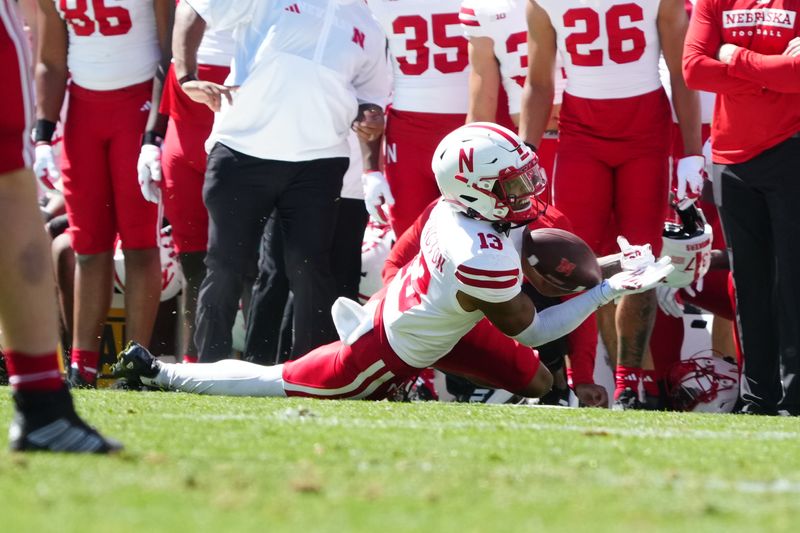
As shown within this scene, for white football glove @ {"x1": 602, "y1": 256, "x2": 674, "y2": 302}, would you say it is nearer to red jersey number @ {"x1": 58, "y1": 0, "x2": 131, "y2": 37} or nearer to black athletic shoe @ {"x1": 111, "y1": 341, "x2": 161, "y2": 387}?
black athletic shoe @ {"x1": 111, "y1": 341, "x2": 161, "y2": 387}

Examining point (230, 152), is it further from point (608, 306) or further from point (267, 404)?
point (608, 306)

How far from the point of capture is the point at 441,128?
677 cm

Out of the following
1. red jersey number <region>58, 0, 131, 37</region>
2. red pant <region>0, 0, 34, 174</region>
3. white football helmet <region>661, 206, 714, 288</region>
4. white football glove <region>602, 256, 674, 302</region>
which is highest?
red pant <region>0, 0, 34, 174</region>

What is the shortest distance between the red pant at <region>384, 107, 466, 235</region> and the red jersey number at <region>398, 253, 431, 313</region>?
1259 mm

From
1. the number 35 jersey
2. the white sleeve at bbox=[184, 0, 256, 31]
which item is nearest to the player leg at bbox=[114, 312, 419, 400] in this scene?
the number 35 jersey

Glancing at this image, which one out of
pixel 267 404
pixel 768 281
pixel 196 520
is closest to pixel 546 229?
pixel 768 281

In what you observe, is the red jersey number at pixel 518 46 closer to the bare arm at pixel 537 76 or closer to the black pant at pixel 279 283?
the bare arm at pixel 537 76

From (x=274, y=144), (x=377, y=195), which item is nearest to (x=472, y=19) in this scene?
(x=377, y=195)

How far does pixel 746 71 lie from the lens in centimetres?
550

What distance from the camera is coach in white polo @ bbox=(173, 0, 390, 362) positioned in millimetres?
6109

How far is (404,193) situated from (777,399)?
6.61 ft

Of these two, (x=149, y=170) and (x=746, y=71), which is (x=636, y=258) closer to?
(x=746, y=71)

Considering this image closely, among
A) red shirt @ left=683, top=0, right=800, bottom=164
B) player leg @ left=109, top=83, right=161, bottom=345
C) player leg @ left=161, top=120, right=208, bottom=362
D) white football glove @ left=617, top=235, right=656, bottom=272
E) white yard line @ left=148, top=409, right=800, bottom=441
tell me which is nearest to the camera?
white yard line @ left=148, top=409, right=800, bottom=441

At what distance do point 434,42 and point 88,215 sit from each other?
1.79 meters
